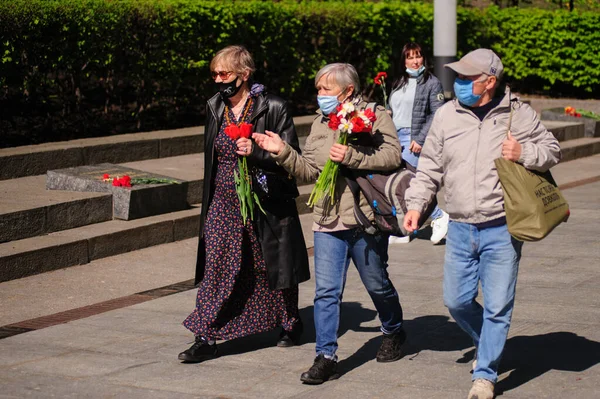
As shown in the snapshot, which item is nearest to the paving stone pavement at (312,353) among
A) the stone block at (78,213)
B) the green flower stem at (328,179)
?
the stone block at (78,213)

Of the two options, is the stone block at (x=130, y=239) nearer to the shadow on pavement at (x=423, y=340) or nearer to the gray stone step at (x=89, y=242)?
the gray stone step at (x=89, y=242)

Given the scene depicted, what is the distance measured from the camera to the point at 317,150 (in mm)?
5840

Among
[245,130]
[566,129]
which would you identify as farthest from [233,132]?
[566,129]

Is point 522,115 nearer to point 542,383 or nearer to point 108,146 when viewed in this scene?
point 542,383

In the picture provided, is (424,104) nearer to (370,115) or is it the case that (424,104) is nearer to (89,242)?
(89,242)

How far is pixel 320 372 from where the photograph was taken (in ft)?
18.4

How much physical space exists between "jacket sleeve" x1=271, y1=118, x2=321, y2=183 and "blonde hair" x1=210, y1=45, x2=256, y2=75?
544 millimetres

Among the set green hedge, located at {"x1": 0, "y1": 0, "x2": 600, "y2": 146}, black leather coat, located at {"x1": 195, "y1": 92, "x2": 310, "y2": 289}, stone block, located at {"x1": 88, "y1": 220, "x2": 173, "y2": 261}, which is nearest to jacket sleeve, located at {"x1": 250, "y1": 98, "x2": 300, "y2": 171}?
black leather coat, located at {"x1": 195, "y1": 92, "x2": 310, "y2": 289}

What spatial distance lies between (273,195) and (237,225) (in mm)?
268

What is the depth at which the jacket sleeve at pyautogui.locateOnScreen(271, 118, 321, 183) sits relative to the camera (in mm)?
5691

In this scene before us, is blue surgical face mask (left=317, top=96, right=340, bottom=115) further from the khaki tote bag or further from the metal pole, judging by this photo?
the metal pole

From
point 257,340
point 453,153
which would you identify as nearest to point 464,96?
point 453,153

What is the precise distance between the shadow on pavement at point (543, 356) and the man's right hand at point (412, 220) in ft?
3.02

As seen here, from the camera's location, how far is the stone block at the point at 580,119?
56.5 feet
